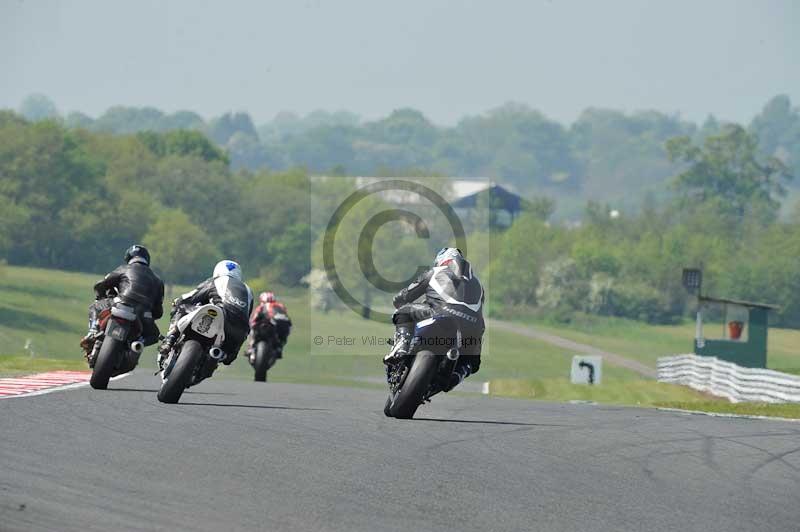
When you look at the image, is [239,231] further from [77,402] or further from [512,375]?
[77,402]

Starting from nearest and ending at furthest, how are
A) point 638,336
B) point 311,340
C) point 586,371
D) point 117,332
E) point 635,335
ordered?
point 117,332 < point 586,371 < point 311,340 < point 638,336 < point 635,335

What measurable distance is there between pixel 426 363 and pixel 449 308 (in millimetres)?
742

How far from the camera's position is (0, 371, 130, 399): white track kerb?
17531 millimetres

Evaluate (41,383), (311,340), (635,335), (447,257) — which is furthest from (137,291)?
(635,335)

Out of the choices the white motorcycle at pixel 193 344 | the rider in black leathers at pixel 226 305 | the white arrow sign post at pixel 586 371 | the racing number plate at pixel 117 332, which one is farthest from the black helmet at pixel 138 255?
the white arrow sign post at pixel 586 371

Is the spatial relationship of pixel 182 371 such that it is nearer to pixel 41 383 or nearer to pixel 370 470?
pixel 41 383

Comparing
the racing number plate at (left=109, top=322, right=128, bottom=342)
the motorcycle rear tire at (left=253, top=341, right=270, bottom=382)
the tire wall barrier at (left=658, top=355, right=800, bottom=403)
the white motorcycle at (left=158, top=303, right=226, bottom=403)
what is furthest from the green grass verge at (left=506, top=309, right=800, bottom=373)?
the white motorcycle at (left=158, top=303, right=226, bottom=403)

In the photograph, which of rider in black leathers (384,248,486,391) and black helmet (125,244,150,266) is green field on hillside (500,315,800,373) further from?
rider in black leathers (384,248,486,391)

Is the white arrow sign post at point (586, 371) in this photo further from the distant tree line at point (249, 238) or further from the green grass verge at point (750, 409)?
the distant tree line at point (249, 238)

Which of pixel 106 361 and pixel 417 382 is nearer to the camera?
pixel 417 382

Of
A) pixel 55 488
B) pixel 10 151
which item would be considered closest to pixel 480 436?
pixel 55 488

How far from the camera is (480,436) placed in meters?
14.5

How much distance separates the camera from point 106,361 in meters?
18.0

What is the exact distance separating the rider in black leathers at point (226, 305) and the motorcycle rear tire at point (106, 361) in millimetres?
826
